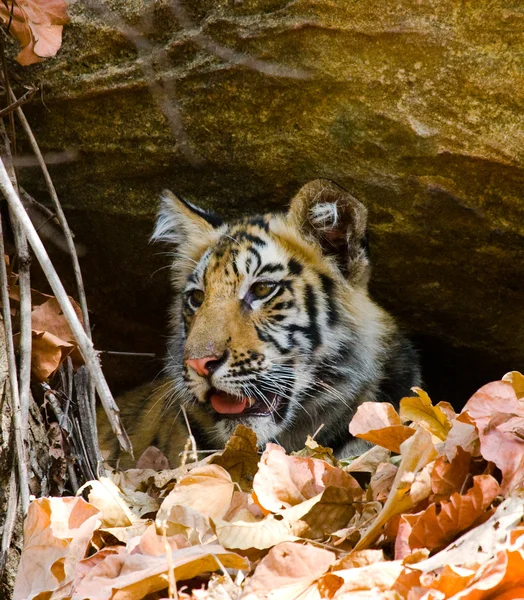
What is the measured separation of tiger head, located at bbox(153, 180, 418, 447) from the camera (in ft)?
11.8

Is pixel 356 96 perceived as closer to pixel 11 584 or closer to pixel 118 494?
pixel 118 494

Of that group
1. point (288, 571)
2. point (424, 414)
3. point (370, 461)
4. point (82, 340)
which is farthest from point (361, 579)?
point (82, 340)

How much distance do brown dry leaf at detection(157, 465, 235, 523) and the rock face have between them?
165 centimetres

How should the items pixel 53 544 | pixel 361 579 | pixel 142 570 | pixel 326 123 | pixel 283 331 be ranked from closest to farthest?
pixel 361 579 → pixel 142 570 → pixel 53 544 → pixel 326 123 → pixel 283 331

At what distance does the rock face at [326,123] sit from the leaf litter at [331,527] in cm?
118

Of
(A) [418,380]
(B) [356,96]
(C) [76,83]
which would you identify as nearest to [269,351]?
(A) [418,380]

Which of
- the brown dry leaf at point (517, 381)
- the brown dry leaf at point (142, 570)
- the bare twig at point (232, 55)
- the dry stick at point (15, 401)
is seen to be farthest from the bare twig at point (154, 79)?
the brown dry leaf at point (142, 570)

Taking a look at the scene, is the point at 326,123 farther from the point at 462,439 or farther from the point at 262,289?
the point at 462,439

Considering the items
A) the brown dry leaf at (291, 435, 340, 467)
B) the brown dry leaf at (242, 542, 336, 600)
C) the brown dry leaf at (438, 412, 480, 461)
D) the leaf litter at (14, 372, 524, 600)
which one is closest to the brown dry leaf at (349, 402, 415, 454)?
the leaf litter at (14, 372, 524, 600)

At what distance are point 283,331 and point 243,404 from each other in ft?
1.23

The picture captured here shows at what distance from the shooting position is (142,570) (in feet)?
6.79

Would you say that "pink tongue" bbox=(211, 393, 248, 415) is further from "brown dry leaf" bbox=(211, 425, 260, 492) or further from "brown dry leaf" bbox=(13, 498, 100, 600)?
"brown dry leaf" bbox=(13, 498, 100, 600)

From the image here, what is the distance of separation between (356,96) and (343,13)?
340mm

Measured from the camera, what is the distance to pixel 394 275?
4.23 metres
